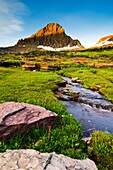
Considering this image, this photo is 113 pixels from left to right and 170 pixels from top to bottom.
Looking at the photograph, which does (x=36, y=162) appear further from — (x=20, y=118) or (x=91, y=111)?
(x=91, y=111)

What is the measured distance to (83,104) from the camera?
2406 cm

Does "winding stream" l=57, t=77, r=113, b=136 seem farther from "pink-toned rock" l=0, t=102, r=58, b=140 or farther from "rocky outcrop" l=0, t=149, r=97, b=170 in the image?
"rocky outcrop" l=0, t=149, r=97, b=170

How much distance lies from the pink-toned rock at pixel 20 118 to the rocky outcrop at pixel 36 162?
212cm

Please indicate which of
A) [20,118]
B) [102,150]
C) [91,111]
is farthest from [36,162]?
[91,111]

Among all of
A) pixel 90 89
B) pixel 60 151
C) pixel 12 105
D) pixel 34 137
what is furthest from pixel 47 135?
pixel 90 89

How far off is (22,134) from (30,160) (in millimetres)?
3359

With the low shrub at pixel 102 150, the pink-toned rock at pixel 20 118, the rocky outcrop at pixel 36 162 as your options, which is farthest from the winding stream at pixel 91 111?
the rocky outcrop at pixel 36 162

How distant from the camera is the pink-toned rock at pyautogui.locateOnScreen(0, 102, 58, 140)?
1083 centimetres

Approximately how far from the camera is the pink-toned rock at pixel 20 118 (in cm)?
1083

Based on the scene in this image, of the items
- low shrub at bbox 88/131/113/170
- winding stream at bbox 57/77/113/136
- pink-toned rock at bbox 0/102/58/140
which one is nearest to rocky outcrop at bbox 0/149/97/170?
low shrub at bbox 88/131/113/170

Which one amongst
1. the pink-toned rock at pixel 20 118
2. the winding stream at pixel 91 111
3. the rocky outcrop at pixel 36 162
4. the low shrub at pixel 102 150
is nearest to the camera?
the rocky outcrop at pixel 36 162

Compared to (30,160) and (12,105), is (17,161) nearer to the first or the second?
(30,160)

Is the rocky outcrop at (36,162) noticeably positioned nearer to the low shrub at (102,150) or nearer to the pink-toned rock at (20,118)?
the low shrub at (102,150)

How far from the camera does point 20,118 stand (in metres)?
11.7
